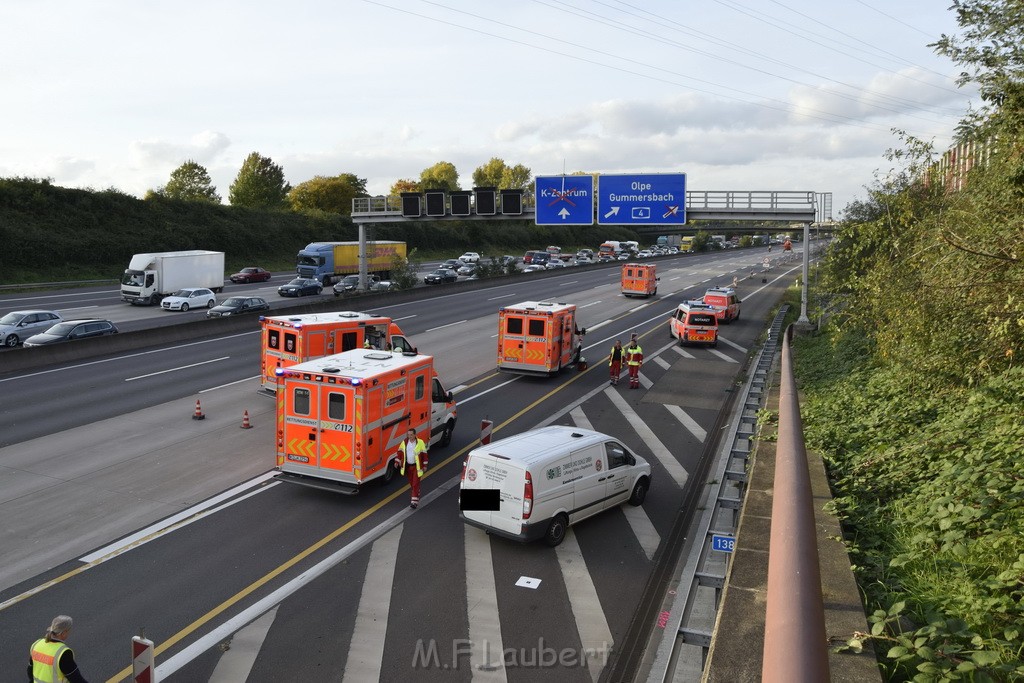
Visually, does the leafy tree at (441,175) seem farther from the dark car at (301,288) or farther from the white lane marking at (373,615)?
the white lane marking at (373,615)

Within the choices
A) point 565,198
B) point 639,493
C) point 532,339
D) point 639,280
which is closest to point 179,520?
point 639,493

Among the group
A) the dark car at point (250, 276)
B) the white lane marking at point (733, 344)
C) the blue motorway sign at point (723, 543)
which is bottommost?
the blue motorway sign at point (723, 543)

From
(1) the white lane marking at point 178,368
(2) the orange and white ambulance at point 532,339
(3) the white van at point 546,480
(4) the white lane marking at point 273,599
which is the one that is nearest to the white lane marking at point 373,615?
(4) the white lane marking at point 273,599

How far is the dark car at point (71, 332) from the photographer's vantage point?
31469mm

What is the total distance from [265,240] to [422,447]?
78052 mm

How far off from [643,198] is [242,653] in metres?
34.2

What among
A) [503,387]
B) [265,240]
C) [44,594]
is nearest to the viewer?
[44,594]

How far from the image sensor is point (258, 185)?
4496 inches

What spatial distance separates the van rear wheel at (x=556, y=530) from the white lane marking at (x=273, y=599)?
4.53 feet

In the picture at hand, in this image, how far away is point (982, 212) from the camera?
11.9 metres

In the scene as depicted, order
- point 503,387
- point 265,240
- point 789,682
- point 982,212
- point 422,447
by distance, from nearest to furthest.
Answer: point 789,682 → point 982,212 → point 422,447 → point 503,387 → point 265,240

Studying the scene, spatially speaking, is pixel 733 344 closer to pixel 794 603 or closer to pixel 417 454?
pixel 417 454

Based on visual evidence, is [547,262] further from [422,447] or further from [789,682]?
[789,682]

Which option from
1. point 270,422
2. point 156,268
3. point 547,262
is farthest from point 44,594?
point 547,262
